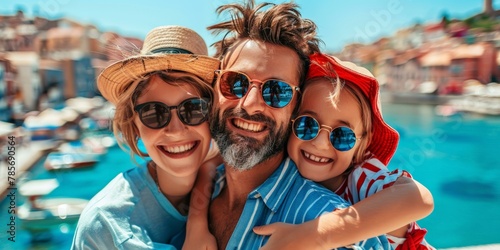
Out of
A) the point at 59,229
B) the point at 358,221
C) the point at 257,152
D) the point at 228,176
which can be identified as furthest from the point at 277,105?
the point at 59,229

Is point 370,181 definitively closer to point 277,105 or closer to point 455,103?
point 277,105

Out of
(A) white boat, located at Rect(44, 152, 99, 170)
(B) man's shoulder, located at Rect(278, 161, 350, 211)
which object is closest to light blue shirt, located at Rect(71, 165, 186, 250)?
(B) man's shoulder, located at Rect(278, 161, 350, 211)

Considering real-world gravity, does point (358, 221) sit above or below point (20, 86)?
above

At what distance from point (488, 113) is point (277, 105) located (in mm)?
25567

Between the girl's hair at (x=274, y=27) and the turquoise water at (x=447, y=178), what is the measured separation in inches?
267

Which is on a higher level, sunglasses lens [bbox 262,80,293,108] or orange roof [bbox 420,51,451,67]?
orange roof [bbox 420,51,451,67]

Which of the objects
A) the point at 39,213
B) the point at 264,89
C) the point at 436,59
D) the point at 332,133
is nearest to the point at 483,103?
the point at 436,59

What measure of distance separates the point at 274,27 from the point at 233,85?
0.31m

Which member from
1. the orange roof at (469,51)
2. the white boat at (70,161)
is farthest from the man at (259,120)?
the orange roof at (469,51)

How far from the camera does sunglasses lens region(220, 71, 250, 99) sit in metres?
1.56

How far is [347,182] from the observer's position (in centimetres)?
164

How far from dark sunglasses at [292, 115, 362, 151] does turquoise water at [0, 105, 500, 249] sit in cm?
693

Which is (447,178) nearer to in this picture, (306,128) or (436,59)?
(306,128)

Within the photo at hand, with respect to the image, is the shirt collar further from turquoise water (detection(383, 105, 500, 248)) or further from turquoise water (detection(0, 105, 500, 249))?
turquoise water (detection(383, 105, 500, 248))
